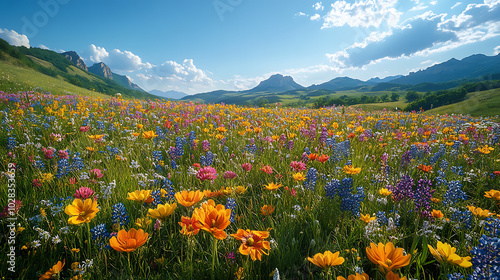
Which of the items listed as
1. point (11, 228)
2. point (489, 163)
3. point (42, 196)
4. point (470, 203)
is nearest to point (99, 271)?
point (11, 228)

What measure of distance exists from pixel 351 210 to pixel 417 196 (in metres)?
0.73

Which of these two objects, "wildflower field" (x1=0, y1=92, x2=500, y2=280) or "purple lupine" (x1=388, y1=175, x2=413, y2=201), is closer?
"wildflower field" (x1=0, y1=92, x2=500, y2=280)

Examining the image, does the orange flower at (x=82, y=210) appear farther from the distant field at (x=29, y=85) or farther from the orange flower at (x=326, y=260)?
the distant field at (x=29, y=85)

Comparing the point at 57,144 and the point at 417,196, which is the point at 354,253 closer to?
the point at 417,196

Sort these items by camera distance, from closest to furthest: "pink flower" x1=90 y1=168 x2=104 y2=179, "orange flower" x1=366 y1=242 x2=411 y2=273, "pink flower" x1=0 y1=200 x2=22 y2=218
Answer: "orange flower" x1=366 y1=242 x2=411 y2=273
"pink flower" x1=0 y1=200 x2=22 y2=218
"pink flower" x1=90 y1=168 x2=104 y2=179

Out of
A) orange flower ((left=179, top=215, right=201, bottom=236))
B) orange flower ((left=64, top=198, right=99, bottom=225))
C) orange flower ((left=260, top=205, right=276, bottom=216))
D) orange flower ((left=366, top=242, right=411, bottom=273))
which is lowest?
orange flower ((left=260, top=205, right=276, bottom=216))

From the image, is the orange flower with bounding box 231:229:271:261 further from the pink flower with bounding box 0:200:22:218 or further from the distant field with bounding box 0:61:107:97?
the distant field with bounding box 0:61:107:97

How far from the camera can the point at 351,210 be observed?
2.17 m

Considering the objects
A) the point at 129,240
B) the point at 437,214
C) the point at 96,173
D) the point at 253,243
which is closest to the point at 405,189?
the point at 437,214

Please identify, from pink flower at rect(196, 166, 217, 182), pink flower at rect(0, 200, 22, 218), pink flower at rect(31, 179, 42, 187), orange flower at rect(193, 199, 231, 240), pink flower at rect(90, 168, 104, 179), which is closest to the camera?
orange flower at rect(193, 199, 231, 240)

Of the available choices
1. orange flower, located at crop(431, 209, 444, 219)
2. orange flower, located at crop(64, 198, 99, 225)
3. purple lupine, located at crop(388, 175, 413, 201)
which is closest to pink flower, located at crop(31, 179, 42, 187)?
orange flower, located at crop(64, 198, 99, 225)

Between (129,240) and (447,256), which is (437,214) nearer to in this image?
(447,256)

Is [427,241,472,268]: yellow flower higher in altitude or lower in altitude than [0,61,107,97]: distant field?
lower

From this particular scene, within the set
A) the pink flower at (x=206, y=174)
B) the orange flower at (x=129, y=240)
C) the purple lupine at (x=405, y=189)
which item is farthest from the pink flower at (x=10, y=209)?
the purple lupine at (x=405, y=189)
